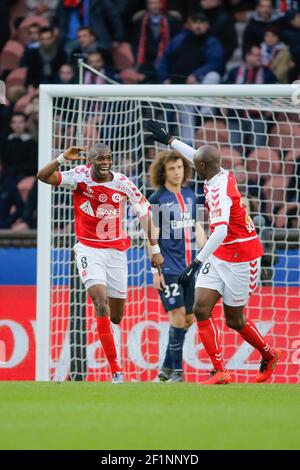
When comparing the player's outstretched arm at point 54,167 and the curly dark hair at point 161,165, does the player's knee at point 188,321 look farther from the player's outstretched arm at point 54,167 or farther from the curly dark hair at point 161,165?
the player's outstretched arm at point 54,167

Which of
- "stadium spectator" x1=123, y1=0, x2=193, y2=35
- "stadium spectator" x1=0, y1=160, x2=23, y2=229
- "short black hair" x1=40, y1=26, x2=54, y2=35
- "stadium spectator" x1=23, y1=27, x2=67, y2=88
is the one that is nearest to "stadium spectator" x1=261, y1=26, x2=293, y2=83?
"stadium spectator" x1=123, y1=0, x2=193, y2=35

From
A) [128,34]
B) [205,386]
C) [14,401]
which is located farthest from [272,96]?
[128,34]

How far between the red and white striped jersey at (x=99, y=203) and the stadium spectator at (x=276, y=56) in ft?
21.1

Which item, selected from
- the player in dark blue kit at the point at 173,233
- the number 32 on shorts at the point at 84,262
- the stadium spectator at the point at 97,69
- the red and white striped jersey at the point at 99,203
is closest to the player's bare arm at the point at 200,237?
the player in dark blue kit at the point at 173,233

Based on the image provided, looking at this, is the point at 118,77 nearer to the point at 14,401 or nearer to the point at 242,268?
the point at 242,268

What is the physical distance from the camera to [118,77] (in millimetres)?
16922

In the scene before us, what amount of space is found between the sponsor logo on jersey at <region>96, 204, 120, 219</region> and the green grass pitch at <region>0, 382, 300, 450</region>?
1.66 m

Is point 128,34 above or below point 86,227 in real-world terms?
above

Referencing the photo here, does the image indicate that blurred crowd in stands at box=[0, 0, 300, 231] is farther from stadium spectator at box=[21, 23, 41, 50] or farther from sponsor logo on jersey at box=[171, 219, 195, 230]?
sponsor logo on jersey at box=[171, 219, 195, 230]

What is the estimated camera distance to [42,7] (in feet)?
61.2

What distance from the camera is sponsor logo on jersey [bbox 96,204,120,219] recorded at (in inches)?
412

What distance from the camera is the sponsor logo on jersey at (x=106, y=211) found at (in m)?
10.5

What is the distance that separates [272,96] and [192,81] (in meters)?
5.01

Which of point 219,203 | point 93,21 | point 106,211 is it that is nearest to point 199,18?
point 93,21
